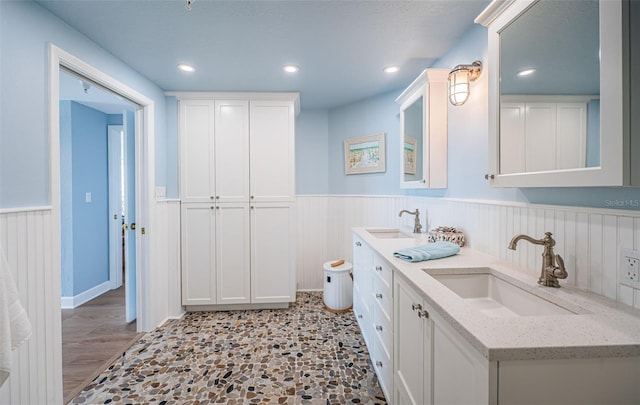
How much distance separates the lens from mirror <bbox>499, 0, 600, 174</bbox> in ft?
2.98

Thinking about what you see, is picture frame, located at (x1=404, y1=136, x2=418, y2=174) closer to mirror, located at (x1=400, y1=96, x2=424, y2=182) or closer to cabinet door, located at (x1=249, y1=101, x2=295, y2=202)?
mirror, located at (x1=400, y1=96, x2=424, y2=182)

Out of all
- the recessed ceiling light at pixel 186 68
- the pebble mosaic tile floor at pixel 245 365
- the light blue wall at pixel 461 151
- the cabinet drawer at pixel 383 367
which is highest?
the recessed ceiling light at pixel 186 68

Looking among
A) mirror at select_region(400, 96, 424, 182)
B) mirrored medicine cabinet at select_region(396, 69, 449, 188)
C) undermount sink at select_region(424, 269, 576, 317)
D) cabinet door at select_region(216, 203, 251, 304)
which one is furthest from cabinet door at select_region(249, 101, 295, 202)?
undermount sink at select_region(424, 269, 576, 317)

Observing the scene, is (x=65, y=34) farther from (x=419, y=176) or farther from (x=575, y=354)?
(x=575, y=354)

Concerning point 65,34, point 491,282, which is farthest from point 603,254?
point 65,34

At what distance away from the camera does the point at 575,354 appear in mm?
680

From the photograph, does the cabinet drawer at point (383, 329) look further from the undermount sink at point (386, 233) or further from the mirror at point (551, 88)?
the mirror at point (551, 88)

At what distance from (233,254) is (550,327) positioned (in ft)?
8.96

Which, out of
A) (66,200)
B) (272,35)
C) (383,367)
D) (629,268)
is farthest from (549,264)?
(66,200)

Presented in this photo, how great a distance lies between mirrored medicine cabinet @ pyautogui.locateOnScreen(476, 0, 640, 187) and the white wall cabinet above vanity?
0.42 metres

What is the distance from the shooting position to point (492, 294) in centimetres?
134

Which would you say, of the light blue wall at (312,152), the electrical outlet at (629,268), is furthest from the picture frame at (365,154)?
the electrical outlet at (629,268)

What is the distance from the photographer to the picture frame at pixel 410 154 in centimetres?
238

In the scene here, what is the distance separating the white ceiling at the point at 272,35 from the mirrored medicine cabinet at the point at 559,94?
1.77 ft
